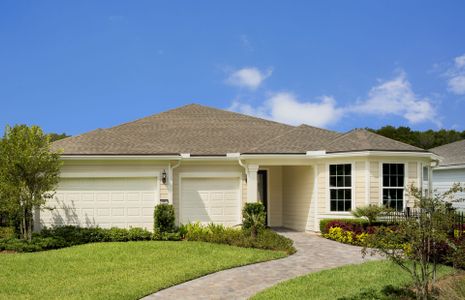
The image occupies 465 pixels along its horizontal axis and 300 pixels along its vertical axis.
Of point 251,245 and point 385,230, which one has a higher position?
point 385,230

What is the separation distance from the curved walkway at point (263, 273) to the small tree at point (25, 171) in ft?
26.2

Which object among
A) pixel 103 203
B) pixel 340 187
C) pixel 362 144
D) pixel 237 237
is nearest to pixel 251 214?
pixel 237 237

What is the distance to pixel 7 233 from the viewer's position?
55.9 feet

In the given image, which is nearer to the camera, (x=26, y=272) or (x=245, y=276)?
(x=245, y=276)

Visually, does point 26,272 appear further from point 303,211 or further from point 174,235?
point 303,211

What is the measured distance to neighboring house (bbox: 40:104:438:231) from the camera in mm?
17812

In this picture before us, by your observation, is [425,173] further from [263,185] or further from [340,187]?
[263,185]

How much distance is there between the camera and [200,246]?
15195mm

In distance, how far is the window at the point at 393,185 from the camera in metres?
17.8

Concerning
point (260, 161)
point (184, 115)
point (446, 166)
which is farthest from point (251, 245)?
point (446, 166)

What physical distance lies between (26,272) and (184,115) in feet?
48.3

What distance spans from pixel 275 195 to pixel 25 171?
10469 mm

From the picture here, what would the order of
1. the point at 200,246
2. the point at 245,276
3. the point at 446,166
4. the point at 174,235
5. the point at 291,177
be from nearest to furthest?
the point at 245,276 → the point at 200,246 → the point at 174,235 → the point at 291,177 → the point at 446,166

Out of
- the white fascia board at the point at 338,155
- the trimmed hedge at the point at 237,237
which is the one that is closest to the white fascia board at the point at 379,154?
the white fascia board at the point at 338,155
